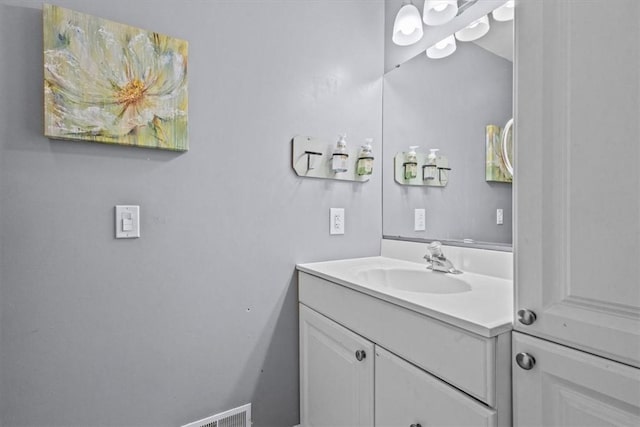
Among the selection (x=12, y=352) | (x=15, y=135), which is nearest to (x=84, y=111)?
(x=15, y=135)

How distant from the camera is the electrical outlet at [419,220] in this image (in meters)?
1.58

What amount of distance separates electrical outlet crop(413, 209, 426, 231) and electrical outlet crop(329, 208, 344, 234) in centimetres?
38

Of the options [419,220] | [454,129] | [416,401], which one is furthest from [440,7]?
[416,401]

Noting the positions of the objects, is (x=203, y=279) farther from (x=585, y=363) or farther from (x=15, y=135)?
(x=585, y=363)

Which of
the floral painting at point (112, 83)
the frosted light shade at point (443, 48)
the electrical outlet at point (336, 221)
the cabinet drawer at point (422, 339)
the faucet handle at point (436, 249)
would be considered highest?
the frosted light shade at point (443, 48)

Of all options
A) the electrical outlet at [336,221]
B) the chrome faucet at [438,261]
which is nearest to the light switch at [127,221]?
the electrical outlet at [336,221]

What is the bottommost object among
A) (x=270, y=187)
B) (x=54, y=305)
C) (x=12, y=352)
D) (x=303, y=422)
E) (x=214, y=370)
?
(x=303, y=422)

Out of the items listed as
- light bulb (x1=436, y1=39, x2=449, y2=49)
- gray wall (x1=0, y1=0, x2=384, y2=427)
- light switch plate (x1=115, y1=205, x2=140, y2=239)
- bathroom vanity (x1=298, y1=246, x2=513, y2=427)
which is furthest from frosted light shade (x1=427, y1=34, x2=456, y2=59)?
light switch plate (x1=115, y1=205, x2=140, y2=239)

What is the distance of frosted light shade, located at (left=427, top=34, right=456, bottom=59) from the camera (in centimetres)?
139

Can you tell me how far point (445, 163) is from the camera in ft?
4.91

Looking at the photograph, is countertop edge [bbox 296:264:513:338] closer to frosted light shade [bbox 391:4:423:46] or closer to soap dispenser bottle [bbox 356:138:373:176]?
soap dispenser bottle [bbox 356:138:373:176]

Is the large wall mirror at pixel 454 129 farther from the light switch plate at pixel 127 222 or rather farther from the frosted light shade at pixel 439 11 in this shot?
the light switch plate at pixel 127 222

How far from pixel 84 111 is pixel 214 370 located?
1.04 m

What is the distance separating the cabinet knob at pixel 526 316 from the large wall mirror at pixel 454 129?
0.57 m
